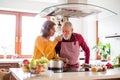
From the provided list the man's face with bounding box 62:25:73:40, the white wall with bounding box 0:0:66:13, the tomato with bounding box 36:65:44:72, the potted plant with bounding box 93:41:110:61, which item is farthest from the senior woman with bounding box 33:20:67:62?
the white wall with bounding box 0:0:66:13

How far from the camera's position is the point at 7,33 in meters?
4.64

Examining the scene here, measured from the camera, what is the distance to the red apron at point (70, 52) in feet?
7.94

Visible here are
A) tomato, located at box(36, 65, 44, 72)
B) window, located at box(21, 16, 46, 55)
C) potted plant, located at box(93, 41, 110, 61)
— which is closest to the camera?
tomato, located at box(36, 65, 44, 72)

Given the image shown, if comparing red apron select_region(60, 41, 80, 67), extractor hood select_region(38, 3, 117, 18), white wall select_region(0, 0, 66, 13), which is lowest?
red apron select_region(60, 41, 80, 67)

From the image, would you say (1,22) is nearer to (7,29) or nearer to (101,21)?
(7,29)

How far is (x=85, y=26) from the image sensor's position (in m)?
5.08

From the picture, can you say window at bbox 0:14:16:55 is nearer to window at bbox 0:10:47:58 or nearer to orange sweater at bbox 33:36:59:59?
window at bbox 0:10:47:58

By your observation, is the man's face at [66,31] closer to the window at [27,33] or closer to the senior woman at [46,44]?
the senior woman at [46,44]

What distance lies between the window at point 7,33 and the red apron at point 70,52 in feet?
7.96

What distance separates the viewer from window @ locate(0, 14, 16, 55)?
457cm

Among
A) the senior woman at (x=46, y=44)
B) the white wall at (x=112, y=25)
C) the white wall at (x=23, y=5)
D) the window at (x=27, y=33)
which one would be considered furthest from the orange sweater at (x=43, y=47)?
the window at (x=27, y=33)

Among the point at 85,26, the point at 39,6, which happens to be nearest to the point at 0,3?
the point at 39,6

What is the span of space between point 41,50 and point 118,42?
1999 millimetres

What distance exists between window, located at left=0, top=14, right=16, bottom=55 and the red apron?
95.5 inches
